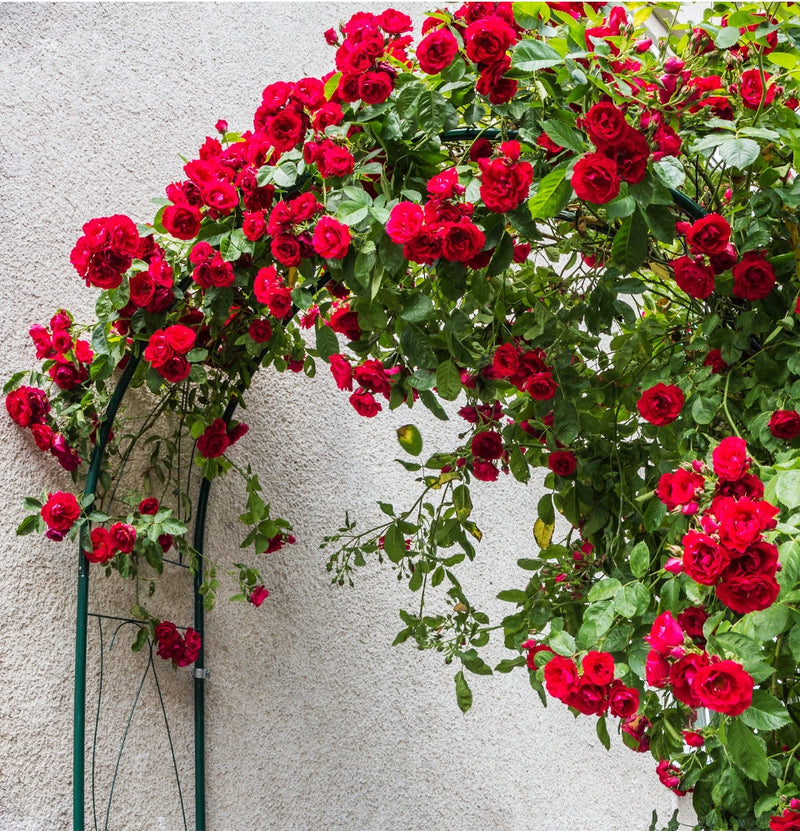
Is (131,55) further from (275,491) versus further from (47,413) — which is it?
(275,491)

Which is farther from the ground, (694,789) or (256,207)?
(256,207)

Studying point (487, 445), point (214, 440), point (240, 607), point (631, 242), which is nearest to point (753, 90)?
point (631, 242)

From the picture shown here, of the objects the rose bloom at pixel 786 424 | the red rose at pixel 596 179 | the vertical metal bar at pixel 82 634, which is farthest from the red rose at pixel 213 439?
the rose bloom at pixel 786 424

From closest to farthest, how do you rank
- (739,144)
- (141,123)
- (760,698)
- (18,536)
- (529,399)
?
(760,698), (739,144), (18,536), (529,399), (141,123)

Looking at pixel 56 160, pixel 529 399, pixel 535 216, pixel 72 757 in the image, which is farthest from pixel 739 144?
pixel 72 757

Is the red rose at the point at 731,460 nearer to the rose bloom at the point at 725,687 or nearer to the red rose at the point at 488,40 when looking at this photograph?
the rose bloom at the point at 725,687

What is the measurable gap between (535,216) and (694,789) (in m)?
0.98

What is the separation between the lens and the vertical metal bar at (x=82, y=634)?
1484 mm

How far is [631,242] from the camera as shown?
1.22 metres

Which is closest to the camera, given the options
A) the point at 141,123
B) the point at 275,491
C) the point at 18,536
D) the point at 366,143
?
the point at 366,143

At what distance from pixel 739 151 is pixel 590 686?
Answer: 76cm

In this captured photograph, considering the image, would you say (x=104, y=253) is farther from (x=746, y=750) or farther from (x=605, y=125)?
(x=746, y=750)

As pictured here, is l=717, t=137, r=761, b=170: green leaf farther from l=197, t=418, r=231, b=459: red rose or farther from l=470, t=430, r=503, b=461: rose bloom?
l=197, t=418, r=231, b=459: red rose

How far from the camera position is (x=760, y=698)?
3.35 ft
